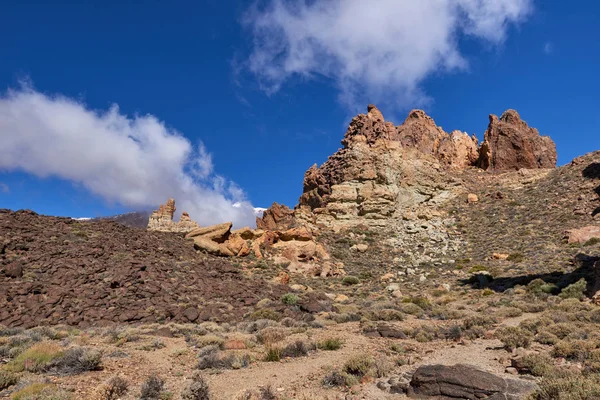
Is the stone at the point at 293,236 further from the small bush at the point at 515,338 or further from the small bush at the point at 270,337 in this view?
the small bush at the point at 515,338

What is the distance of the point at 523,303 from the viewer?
716 inches

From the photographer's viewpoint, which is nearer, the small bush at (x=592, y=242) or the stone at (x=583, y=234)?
the small bush at (x=592, y=242)

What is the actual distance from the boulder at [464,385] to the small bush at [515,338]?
147 inches

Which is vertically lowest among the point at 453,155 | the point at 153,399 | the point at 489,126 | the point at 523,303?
the point at 153,399

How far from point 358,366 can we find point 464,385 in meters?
2.66

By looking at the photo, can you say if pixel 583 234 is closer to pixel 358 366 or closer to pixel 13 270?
pixel 358 366

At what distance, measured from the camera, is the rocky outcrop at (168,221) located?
48.7 meters

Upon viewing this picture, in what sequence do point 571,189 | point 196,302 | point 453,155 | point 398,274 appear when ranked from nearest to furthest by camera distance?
point 196,302 → point 398,274 → point 571,189 → point 453,155

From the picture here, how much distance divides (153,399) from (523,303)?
18.4 m

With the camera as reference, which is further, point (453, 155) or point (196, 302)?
point (453, 155)

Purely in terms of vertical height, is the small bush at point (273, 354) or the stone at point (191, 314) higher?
the stone at point (191, 314)

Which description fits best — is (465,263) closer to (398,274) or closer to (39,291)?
(398,274)

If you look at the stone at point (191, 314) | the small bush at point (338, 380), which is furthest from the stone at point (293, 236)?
the small bush at point (338, 380)

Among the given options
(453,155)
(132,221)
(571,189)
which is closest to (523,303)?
(571,189)
